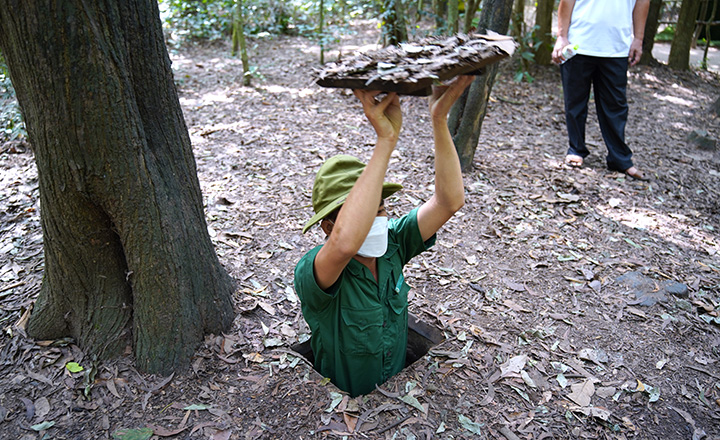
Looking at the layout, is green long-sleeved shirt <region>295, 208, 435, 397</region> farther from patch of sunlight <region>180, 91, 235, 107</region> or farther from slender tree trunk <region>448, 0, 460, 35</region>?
patch of sunlight <region>180, 91, 235, 107</region>

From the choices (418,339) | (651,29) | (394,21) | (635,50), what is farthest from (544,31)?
(418,339)

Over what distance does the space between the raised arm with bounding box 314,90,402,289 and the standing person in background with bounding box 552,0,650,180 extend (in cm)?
424

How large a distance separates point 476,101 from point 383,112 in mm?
3290

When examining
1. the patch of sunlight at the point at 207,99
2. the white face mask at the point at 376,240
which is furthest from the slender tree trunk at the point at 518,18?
the white face mask at the point at 376,240

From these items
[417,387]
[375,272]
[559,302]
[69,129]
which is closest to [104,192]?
[69,129]

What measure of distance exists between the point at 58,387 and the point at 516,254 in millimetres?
3301

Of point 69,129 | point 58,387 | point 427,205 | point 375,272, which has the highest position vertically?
point 69,129

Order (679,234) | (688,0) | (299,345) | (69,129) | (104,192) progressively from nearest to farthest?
1. (69,129)
2. (104,192)
3. (299,345)
4. (679,234)
5. (688,0)

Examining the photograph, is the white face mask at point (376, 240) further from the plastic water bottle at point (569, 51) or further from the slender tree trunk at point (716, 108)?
the slender tree trunk at point (716, 108)

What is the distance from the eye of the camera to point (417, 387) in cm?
264

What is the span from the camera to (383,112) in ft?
6.14

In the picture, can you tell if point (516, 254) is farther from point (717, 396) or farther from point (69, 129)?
point (69, 129)

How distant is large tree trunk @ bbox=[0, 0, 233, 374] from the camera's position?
2.03 metres

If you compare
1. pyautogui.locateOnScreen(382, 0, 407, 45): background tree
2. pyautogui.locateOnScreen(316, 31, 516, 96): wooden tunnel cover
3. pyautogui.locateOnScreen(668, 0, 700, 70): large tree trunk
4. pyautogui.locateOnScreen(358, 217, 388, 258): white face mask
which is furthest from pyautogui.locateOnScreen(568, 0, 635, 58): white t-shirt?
pyautogui.locateOnScreen(668, 0, 700, 70): large tree trunk
